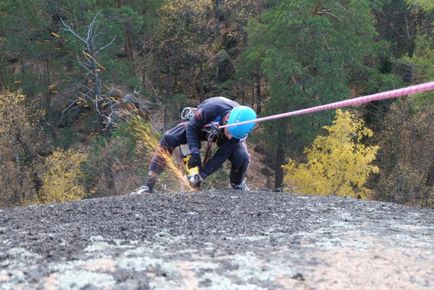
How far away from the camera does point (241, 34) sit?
1174 inches

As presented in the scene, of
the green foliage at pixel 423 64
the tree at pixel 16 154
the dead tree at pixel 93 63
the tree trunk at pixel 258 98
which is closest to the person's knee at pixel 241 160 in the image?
the dead tree at pixel 93 63

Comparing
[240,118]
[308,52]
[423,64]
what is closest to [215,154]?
[240,118]

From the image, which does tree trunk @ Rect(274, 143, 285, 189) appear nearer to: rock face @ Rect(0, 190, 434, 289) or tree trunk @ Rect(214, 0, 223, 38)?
tree trunk @ Rect(214, 0, 223, 38)

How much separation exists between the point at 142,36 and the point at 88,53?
513cm

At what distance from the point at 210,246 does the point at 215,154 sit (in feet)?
9.96

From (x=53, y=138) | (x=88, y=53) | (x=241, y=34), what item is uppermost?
(x=241, y=34)

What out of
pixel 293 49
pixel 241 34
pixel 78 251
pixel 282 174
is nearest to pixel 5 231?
pixel 78 251

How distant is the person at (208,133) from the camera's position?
645 cm

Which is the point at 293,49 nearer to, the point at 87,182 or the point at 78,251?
the point at 87,182

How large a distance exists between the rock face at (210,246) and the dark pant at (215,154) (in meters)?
1.05

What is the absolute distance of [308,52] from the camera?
23.2 metres

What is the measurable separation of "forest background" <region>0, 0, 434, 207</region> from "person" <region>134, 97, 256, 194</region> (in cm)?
1171

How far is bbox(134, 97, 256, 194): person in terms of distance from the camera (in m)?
6.45

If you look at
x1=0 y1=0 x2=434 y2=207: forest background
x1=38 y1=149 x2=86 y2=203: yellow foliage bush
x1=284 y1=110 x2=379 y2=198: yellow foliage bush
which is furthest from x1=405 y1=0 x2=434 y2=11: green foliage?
x1=38 y1=149 x2=86 y2=203: yellow foliage bush
